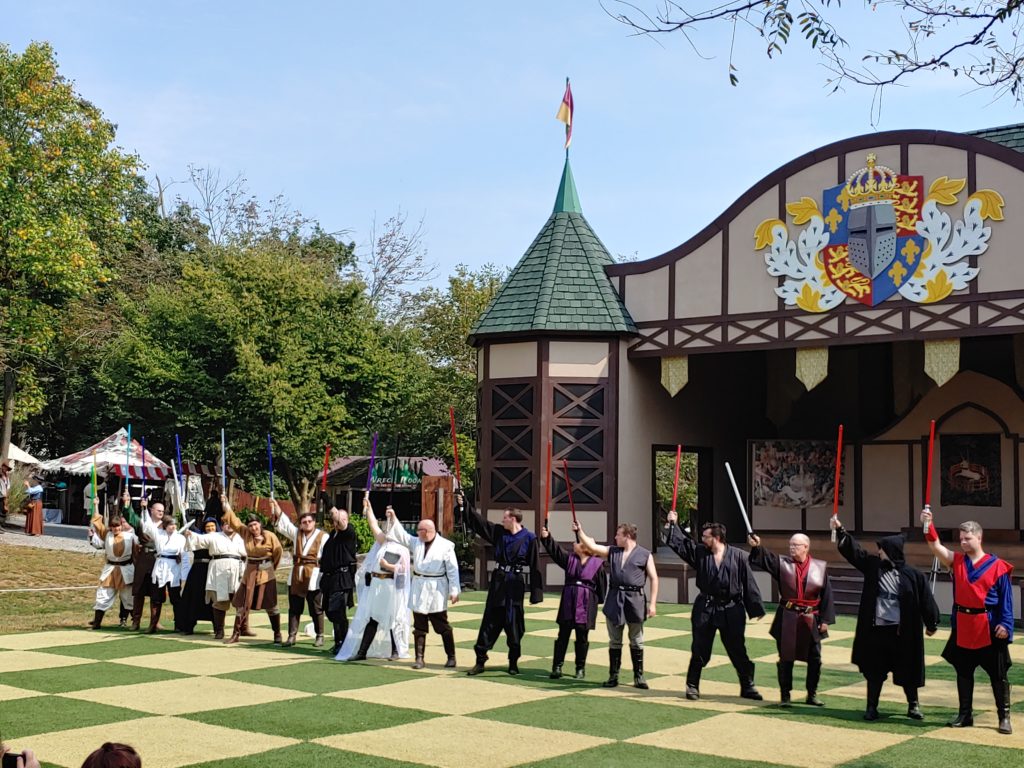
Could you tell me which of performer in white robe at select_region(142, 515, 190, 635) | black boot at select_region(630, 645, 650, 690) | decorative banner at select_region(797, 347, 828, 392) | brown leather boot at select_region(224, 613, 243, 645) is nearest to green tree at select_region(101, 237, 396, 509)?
performer in white robe at select_region(142, 515, 190, 635)

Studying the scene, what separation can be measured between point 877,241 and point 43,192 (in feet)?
74.1

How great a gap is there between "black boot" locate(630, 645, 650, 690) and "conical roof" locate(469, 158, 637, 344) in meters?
10.1

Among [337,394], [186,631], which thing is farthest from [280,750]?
[337,394]

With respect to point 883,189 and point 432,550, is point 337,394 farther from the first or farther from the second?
point 432,550

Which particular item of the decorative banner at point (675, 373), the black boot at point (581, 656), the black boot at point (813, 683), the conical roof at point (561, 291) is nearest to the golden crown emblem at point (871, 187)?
the decorative banner at point (675, 373)

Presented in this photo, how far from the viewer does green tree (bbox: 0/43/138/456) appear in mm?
30641

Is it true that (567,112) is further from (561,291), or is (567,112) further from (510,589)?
(510,589)

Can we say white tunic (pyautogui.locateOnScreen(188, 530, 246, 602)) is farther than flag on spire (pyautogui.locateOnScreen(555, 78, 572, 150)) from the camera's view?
No

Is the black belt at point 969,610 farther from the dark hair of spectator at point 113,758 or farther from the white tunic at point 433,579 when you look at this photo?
the dark hair of spectator at point 113,758

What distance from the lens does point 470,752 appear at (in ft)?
26.9

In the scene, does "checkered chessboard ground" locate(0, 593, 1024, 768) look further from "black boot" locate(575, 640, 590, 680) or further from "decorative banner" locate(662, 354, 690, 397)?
"decorative banner" locate(662, 354, 690, 397)

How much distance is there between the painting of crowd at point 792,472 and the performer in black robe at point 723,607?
40.3 feet

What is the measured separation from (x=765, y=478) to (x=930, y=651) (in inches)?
347

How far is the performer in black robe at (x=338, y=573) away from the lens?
43.5 ft
